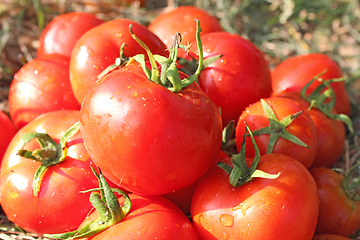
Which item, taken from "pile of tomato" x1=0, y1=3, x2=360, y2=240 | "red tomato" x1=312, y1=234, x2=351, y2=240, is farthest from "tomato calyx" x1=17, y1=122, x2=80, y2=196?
"red tomato" x1=312, y1=234, x2=351, y2=240

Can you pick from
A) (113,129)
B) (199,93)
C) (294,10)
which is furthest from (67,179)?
(294,10)

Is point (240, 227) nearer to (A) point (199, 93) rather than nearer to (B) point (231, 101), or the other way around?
(A) point (199, 93)

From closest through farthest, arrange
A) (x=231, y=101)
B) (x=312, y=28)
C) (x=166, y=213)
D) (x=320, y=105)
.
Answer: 1. (x=166, y=213)
2. (x=231, y=101)
3. (x=320, y=105)
4. (x=312, y=28)

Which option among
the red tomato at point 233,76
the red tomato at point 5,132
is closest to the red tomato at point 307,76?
the red tomato at point 233,76

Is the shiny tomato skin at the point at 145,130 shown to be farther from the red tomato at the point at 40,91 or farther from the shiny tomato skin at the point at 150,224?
the red tomato at the point at 40,91

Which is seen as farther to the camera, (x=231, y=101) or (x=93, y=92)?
(x=231, y=101)

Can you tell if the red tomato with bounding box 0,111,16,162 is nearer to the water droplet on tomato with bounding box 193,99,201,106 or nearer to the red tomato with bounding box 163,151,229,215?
the red tomato with bounding box 163,151,229,215
